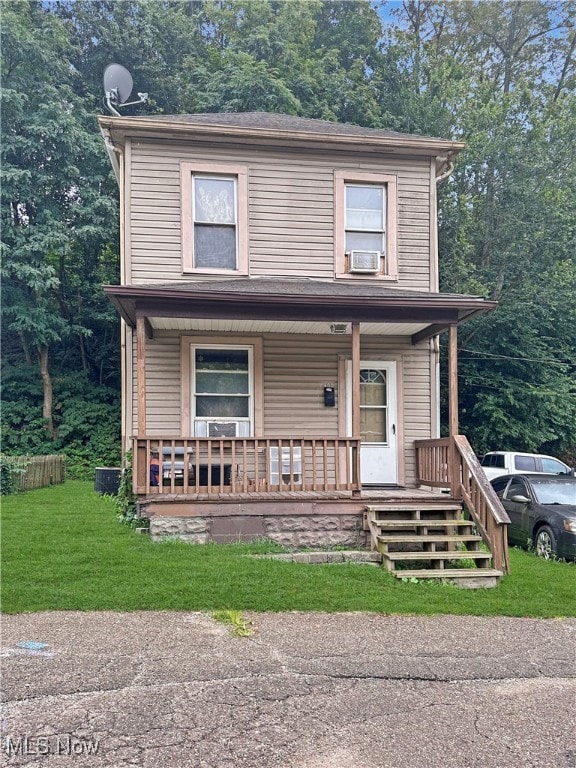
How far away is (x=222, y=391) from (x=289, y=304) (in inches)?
80.4

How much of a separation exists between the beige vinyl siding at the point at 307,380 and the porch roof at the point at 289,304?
38.9 inches

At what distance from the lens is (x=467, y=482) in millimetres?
7895

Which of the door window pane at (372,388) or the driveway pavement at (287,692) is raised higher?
the door window pane at (372,388)

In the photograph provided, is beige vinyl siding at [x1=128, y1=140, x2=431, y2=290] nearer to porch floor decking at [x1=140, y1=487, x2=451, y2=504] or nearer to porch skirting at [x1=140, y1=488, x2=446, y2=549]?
porch floor decking at [x1=140, y1=487, x2=451, y2=504]

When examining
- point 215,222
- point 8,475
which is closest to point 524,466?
point 215,222

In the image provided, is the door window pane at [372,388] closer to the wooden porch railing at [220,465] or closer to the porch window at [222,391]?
the wooden porch railing at [220,465]

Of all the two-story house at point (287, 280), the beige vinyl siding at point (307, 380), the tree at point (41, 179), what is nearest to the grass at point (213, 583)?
the two-story house at point (287, 280)

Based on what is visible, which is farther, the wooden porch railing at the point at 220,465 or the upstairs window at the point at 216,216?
the upstairs window at the point at 216,216

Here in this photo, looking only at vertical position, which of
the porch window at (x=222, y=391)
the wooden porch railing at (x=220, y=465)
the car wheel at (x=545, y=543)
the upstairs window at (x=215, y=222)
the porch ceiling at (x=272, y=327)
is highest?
the upstairs window at (x=215, y=222)

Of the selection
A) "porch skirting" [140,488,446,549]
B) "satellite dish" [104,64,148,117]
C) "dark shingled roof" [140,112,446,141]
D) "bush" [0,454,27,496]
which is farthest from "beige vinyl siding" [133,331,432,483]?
"satellite dish" [104,64,148,117]

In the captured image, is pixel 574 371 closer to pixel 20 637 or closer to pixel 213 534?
pixel 213 534

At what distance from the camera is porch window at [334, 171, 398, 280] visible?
9719 mm

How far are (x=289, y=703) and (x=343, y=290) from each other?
6.09 m

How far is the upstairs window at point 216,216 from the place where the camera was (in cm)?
941
